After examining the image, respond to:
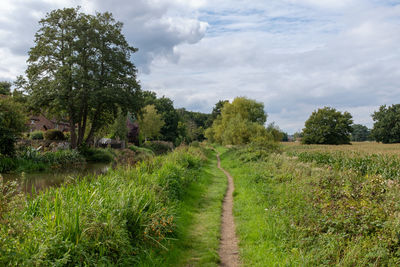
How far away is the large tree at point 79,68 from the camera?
80.4 feet

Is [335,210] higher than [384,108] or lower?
lower

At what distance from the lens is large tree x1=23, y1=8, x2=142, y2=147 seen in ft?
80.4

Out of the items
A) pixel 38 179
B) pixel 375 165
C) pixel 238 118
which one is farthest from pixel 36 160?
pixel 238 118

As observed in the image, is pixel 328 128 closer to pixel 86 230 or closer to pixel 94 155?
pixel 94 155

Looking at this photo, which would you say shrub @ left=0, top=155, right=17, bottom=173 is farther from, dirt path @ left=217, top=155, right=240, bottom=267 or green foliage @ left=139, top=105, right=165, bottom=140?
green foliage @ left=139, top=105, right=165, bottom=140

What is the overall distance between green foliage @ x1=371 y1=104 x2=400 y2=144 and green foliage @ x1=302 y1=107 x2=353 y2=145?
20.7 ft

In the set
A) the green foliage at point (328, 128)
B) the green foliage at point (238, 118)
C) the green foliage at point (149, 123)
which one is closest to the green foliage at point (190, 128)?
the green foliage at point (149, 123)

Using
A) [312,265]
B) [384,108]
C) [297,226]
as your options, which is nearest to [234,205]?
[297,226]

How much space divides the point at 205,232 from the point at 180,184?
10.8 feet

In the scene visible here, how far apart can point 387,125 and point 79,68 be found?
6527 centimetres

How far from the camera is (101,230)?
14.5 ft

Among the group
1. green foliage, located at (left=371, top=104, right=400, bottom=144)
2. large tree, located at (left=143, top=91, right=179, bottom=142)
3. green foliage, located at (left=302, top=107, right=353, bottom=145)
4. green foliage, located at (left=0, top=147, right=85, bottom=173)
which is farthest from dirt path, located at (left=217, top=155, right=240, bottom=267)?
green foliage, located at (left=371, top=104, right=400, bottom=144)

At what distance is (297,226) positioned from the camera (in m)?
6.12

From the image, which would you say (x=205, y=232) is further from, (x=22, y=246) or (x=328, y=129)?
(x=328, y=129)
